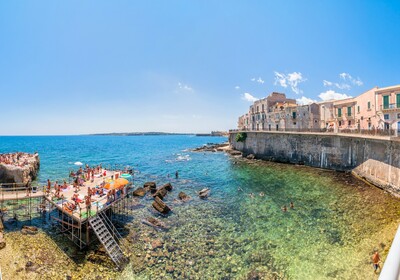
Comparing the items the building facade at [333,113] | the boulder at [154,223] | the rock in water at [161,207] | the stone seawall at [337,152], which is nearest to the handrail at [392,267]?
the boulder at [154,223]

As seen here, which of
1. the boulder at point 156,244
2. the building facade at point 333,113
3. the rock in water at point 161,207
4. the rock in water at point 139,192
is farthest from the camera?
the building facade at point 333,113

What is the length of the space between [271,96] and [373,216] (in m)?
50.0

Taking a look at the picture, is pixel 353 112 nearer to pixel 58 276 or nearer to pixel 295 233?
pixel 295 233

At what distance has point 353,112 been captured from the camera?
1764 inches

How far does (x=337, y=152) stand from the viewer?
3684 cm

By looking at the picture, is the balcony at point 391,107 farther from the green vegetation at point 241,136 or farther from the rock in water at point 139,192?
the rock in water at point 139,192

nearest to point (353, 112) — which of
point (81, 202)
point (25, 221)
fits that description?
point (81, 202)

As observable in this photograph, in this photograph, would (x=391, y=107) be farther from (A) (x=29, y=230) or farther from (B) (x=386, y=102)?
(A) (x=29, y=230)

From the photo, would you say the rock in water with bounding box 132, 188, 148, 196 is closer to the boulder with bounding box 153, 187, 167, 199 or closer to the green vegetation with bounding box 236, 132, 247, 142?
the boulder with bounding box 153, 187, 167, 199

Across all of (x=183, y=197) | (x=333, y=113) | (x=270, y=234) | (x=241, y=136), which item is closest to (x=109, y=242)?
(x=270, y=234)

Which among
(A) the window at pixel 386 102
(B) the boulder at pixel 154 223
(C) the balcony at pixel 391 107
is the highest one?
(A) the window at pixel 386 102

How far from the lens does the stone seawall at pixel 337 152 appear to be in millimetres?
25078

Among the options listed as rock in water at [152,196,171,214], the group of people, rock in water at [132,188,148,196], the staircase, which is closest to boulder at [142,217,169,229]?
rock in water at [152,196,171,214]

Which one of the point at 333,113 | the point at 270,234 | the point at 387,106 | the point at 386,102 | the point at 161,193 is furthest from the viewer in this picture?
the point at 333,113
